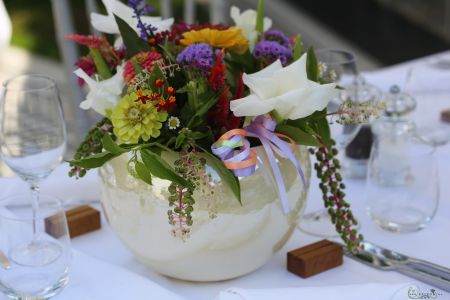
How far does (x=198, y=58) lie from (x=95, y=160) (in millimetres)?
173

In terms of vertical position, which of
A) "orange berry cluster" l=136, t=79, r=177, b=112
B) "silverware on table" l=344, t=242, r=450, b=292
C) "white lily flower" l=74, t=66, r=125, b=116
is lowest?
"silverware on table" l=344, t=242, r=450, b=292

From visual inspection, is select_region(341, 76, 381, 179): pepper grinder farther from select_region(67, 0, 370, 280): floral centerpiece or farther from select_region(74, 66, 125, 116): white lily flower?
select_region(74, 66, 125, 116): white lily flower

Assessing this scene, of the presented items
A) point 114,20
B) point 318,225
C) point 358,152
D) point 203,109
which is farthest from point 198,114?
point 358,152

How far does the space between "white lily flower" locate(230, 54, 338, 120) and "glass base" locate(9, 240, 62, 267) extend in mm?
279

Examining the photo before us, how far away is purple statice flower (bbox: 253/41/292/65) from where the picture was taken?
3.26ft

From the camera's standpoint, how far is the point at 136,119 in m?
0.86

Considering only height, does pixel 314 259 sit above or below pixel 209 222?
below

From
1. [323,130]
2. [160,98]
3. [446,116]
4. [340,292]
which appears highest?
[160,98]

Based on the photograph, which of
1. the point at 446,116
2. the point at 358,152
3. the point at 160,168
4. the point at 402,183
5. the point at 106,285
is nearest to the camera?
the point at 160,168

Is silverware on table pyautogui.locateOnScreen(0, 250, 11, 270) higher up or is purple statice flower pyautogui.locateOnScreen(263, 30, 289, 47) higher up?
purple statice flower pyautogui.locateOnScreen(263, 30, 289, 47)

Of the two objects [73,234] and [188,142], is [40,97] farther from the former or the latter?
[188,142]

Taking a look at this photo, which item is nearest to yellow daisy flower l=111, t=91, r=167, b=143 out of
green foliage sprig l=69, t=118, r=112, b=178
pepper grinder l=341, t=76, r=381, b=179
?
green foliage sprig l=69, t=118, r=112, b=178

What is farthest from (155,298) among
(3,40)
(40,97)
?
(3,40)

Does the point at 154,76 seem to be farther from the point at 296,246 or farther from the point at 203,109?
the point at 296,246
